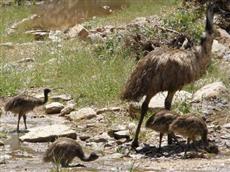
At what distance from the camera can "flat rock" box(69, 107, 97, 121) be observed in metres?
13.5

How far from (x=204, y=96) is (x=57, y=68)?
507 cm

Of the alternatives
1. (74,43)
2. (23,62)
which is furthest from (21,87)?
(74,43)

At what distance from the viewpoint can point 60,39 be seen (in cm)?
2191

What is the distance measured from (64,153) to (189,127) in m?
1.88

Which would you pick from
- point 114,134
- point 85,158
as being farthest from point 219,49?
point 85,158

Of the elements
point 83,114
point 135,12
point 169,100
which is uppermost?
point 135,12

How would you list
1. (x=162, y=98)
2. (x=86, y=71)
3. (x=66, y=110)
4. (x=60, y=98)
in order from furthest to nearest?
1. (x=86, y=71)
2. (x=60, y=98)
3. (x=66, y=110)
4. (x=162, y=98)

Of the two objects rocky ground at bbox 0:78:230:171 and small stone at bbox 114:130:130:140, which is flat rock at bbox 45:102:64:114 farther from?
small stone at bbox 114:130:130:140

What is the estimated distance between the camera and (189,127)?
1032 cm

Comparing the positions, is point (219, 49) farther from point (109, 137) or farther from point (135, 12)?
point (135, 12)

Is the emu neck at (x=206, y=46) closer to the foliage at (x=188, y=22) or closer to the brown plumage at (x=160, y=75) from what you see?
the brown plumage at (x=160, y=75)

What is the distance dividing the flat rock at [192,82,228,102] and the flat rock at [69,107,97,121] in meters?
1.94

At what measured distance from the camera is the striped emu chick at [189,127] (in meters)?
10.3

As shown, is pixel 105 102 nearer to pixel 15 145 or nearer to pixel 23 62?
pixel 15 145
